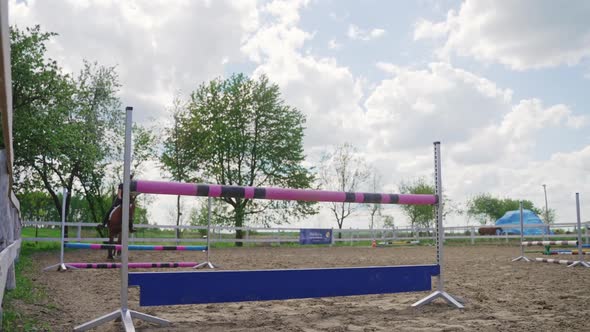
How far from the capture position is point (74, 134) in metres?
16.4

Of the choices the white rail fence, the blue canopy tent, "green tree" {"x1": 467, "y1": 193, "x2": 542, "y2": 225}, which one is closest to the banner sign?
the white rail fence

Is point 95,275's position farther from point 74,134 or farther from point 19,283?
point 74,134

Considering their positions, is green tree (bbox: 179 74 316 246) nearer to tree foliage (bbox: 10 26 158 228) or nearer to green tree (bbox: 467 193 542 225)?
tree foliage (bbox: 10 26 158 228)

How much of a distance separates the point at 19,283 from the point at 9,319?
267 cm

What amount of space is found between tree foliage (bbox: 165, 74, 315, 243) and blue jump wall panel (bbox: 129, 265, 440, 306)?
66.8 ft

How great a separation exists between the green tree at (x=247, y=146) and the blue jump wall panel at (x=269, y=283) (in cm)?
2037

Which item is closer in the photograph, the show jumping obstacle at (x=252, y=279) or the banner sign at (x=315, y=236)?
the show jumping obstacle at (x=252, y=279)

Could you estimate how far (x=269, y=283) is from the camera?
12.2 feet

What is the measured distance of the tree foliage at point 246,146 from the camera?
24.9 meters

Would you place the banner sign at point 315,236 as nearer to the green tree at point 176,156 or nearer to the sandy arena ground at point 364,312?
the sandy arena ground at point 364,312

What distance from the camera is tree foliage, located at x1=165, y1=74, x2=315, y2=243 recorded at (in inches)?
982

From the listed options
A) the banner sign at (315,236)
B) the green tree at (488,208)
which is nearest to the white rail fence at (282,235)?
the banner sign at (315,236)

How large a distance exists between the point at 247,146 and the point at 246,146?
4.1 inches

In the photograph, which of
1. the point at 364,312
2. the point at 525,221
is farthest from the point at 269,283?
the point at 525,221
